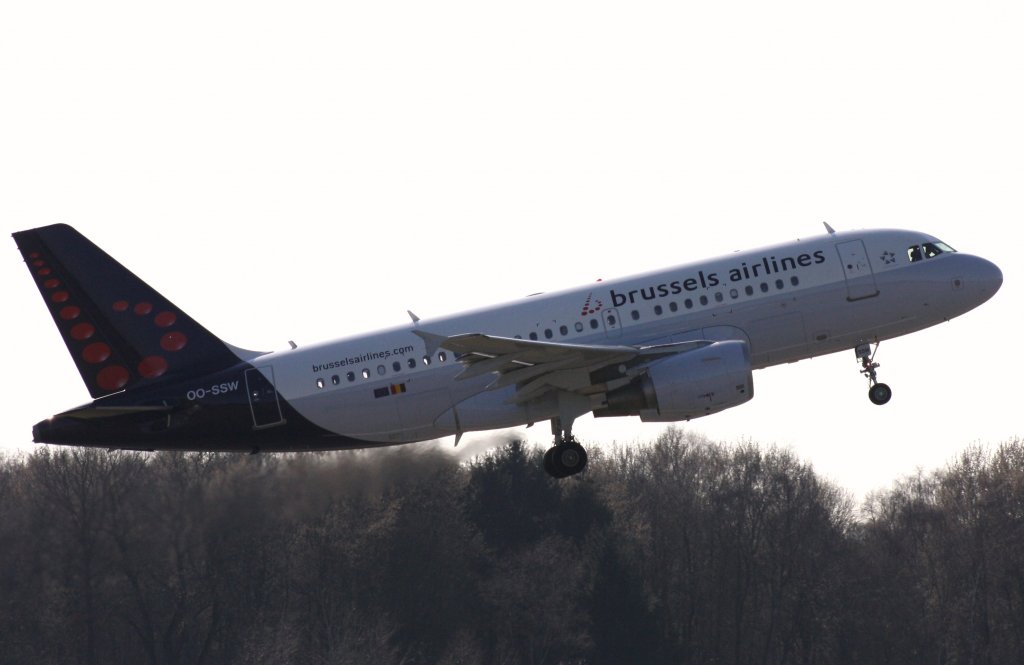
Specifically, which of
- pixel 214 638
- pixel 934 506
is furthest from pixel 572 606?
pixel 934 506

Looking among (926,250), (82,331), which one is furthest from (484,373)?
(926,250)

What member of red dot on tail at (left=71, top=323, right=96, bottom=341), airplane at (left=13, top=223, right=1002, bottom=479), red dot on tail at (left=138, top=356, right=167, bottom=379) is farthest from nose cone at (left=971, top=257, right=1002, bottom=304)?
red dot on tail at (left=71, top=323, right=96, bottom=341)

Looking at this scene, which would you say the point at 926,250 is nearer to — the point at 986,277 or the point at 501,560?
the point at 986,277

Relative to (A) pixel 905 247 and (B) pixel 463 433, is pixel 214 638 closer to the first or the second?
(B) pixel 463 433

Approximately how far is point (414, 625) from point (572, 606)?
883 cm

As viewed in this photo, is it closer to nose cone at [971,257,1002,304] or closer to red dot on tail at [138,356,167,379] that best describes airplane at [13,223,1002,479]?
red dot on tail at [138,356,167,379]

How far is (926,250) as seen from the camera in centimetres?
4228

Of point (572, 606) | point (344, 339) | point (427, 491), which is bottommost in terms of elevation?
point (572, 606)

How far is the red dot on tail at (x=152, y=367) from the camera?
41.1 m

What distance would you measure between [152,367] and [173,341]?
86 centimetres

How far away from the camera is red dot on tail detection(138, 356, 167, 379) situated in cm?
4112

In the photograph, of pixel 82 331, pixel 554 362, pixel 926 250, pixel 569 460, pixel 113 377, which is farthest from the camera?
pixel 926 250

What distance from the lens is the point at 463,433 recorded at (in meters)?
40.8

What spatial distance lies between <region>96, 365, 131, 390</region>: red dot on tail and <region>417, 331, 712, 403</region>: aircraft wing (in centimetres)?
852
